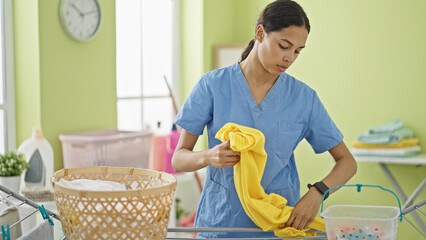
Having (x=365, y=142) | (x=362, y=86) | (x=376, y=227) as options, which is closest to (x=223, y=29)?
(x=362, y=86)

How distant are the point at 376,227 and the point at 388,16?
2673 mm

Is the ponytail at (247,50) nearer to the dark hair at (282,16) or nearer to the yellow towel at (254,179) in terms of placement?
the dark hair at (282,16)

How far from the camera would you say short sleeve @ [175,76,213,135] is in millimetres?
1564

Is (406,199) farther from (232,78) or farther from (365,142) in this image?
(232,78)

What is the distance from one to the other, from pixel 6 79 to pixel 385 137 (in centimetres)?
215

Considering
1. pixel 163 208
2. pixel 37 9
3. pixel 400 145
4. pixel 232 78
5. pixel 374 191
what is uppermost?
pixel 37 9

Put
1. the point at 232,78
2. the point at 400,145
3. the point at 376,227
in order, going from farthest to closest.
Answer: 1. the point at 400,145
2. the point at 232,78
3. the point at 376,227

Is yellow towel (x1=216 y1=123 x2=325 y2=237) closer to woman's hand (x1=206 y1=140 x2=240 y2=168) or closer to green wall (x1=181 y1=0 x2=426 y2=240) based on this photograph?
woman's hand (x1=206 y1=140 x2=240 y2=168)

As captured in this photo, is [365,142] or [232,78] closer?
[232,78]

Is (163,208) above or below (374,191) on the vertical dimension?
above

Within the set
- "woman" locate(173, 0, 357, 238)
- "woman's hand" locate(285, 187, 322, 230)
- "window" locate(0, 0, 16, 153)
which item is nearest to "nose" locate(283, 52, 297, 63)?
"woman" locate(173, 0, 357, 238)

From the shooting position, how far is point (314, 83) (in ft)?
12.6

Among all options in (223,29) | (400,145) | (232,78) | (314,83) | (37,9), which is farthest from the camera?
(223,29)

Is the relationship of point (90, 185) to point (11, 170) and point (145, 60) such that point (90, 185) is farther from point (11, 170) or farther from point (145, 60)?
point (145, 60)
